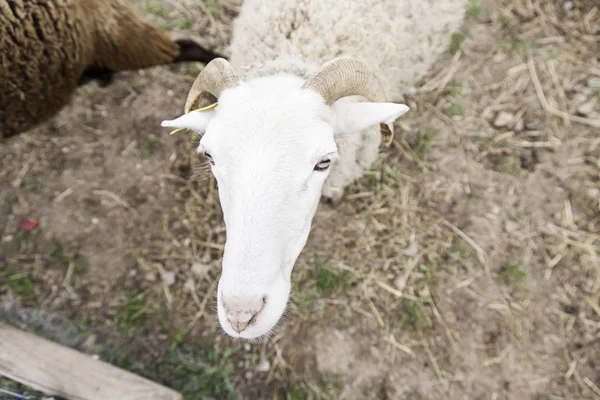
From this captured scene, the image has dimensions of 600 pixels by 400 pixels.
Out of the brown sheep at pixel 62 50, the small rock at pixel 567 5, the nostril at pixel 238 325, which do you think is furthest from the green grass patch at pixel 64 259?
the small rock at pixel 567 5

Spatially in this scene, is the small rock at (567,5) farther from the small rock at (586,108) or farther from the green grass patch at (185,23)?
the green grass patch at (185,23)

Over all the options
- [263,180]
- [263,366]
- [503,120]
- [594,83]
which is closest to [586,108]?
[594,83]

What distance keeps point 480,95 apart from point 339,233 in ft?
6.07

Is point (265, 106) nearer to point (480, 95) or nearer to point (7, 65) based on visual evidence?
point (7, 65)

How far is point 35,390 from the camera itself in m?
2.80

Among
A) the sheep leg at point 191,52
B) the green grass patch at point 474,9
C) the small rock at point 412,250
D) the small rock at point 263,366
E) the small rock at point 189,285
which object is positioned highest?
the green grass patch at point 474,9

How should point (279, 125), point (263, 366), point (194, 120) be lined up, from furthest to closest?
point (263, 366)
point (194, 120)
point (279, 125)

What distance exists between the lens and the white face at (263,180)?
73.2 inches

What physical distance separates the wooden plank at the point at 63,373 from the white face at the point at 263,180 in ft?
4.74

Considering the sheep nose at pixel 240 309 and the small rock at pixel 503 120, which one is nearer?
the sheep nose at pixel 240 309

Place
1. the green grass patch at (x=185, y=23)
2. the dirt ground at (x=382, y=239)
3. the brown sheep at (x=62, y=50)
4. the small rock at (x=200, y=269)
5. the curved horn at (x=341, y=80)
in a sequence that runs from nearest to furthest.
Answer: the curved horn at (x=341, y=80) → the brown sheep at (x=62, y=50) → the dirt ground at (x=382, y=239) → the small rock at (x=200, y=269) → the green grass patch at (x=185, y=23)

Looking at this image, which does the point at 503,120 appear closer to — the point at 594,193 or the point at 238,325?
the point at 594,193

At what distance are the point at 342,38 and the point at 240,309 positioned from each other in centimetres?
179

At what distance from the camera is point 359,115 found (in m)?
2.18
